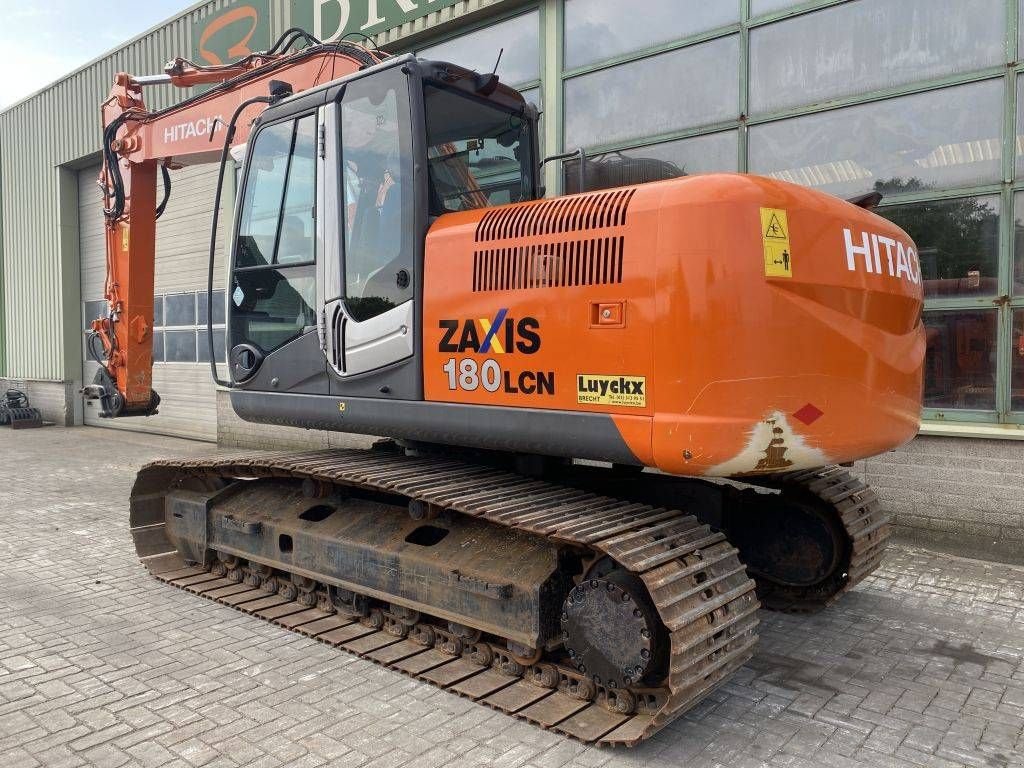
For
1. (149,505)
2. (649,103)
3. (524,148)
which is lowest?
(149,505)

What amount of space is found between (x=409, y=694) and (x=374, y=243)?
7.28 feet

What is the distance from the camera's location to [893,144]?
6496 millimetres

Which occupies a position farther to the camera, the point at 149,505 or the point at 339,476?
the point at 149,505

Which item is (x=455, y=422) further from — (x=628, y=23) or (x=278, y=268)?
(x=628, y=23)

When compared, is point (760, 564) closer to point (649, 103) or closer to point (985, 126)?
point (985, 126)

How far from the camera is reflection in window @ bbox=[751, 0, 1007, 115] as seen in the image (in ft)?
20.1

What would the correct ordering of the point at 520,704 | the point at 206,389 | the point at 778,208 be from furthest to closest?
the point at 206,389, the point at 520,704, the point at 778,208

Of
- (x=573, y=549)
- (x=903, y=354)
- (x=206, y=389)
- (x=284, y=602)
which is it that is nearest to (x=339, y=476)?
(x=284, y=602)

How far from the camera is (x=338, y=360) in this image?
14.1 feet

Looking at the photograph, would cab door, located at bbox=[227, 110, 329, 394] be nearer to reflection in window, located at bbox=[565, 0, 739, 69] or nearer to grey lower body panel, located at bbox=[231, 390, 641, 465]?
grey lower body panel, located at bbox=[231, 390, 641, 465]

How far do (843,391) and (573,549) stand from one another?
134cm

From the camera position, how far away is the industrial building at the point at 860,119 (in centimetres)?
601

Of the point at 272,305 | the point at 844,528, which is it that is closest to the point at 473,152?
the point at 272,305

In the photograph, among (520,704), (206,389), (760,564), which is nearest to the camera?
(520,704)
